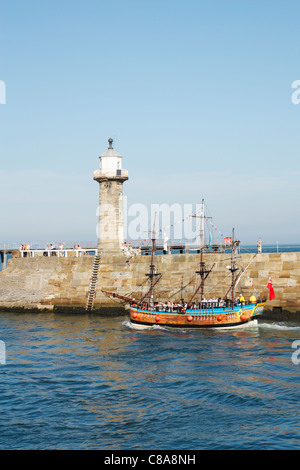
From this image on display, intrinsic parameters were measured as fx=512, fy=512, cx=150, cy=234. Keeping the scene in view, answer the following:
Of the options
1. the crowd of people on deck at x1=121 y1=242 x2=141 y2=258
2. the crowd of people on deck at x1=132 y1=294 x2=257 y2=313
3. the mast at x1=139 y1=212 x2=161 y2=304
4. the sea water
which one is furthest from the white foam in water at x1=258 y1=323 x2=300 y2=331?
the crowd of people on deck at x1=121 y1=242 x2=141 y2=258

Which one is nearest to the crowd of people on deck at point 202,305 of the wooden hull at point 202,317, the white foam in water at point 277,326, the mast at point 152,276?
the wooden hull at point 202,317

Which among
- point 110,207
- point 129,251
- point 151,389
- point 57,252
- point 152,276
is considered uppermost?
point 110,207

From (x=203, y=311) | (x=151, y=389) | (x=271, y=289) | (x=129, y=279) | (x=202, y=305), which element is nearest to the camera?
(x=151, y=389)

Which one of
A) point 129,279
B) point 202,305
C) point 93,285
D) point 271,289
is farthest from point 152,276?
point 271,289

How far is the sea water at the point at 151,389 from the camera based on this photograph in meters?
19.7

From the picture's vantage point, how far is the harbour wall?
44250 millimetres

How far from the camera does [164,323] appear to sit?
42.7m

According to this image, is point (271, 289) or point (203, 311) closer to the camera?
point (203, 311)

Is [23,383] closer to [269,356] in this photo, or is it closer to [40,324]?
[269,356]

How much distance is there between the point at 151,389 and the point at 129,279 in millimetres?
24389

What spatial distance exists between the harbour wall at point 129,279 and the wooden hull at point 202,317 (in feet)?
10.9

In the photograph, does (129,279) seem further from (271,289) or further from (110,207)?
(271,289)

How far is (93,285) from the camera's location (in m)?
50.1

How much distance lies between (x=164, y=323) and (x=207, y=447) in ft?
79.0
